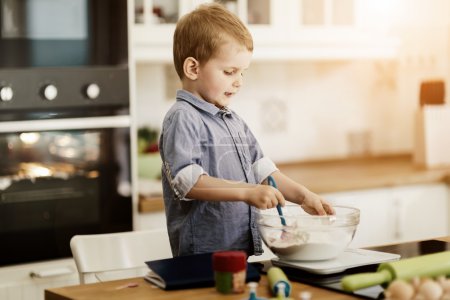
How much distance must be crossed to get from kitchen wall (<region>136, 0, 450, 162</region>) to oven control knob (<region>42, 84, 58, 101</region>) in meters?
0.82

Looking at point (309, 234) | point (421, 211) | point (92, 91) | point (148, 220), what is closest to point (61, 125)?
point (92, 91)

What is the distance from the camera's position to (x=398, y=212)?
3.32m

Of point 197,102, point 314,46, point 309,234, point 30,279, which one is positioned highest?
point 314,46

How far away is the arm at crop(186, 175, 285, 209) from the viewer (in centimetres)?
152

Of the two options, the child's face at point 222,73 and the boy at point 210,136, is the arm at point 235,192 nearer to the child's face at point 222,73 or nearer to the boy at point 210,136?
the boy at point 210,136

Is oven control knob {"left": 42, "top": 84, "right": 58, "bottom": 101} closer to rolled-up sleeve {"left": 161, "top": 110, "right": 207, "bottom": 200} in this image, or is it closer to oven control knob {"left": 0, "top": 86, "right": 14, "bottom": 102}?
oven control knob {"left": 0, "top": 86, "right": 14, "bottom": 102}

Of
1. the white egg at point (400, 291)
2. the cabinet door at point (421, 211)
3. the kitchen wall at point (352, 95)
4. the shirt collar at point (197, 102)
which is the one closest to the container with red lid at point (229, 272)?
the white egg at point (400, 291)

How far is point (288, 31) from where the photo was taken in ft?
10.9

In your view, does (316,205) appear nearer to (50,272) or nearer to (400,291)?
(400,291)

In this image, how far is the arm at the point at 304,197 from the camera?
170 cm

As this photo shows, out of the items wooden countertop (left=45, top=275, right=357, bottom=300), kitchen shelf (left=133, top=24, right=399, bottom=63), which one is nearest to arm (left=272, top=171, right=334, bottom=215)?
wooden countertop (left=45, top=275, right=357, bottom=300)

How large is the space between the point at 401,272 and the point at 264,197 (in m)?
0.28

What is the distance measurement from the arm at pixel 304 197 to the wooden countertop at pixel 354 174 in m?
1.07

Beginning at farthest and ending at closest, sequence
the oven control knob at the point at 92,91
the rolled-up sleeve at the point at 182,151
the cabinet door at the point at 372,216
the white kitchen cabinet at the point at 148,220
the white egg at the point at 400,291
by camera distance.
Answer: the cabinet door at the point at 372,216, the white kitchen cabinet at the point at 148,220, the oven control knob at the point at 92,91, the rolled-up sleeve at the point at 182,151, the white egg at the point at 400,291
